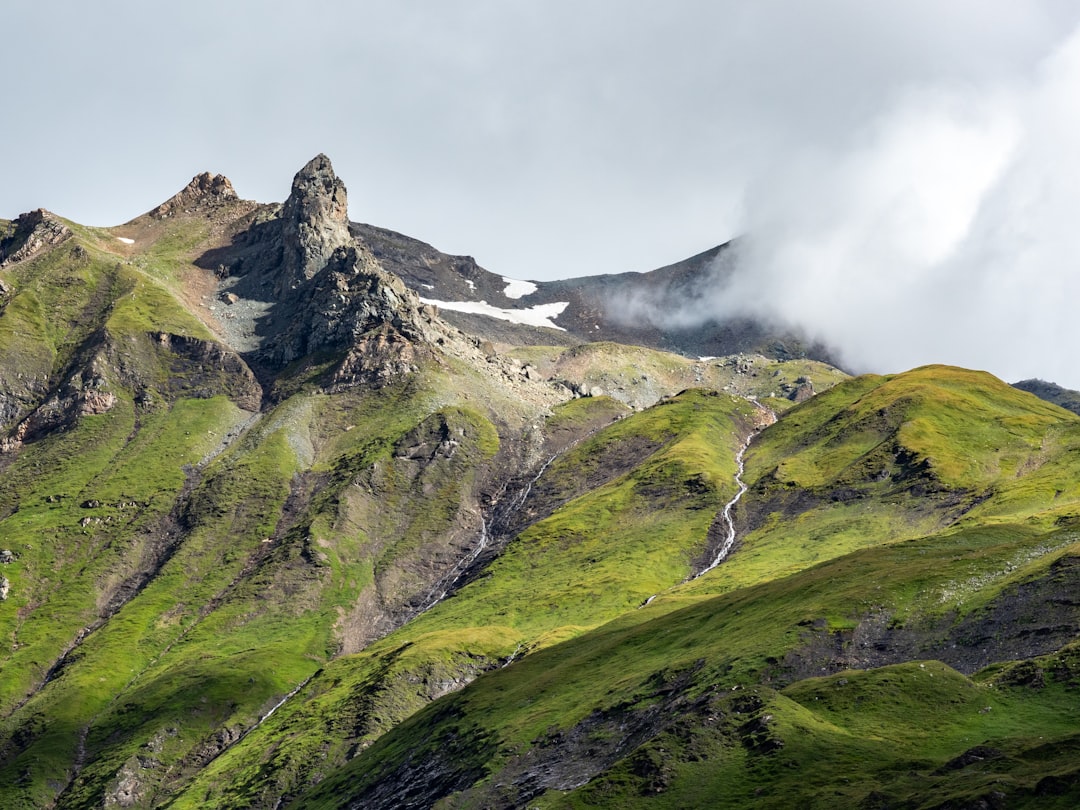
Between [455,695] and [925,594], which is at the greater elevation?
[925,594]

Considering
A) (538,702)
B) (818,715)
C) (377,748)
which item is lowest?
(377,748)

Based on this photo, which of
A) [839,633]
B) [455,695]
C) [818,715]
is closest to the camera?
[818,715]

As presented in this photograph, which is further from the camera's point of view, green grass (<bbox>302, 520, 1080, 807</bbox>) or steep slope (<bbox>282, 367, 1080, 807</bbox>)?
green grass (<bbox>302, 520, 1080, 807</bbox>)

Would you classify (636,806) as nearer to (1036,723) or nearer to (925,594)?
(1036,723)

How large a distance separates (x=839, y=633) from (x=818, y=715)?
123 feet

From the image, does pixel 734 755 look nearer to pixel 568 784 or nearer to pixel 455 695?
pixel 568 784

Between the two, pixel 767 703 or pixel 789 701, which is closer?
pixel 767 703

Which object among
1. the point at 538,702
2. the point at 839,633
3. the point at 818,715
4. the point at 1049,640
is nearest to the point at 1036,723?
the point at 818,715

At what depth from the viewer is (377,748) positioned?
195 meters

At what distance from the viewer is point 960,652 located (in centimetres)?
14050

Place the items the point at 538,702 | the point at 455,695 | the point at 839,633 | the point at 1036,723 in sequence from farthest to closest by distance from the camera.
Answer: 1. the point at 455,695
2. the point at 538,702
3. the point at 839,633
4. the point at 1036,723

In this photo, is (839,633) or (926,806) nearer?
(926,806)

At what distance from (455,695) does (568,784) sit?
63.2 meters

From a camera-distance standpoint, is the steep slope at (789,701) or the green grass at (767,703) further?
the green grass at (767,703)
